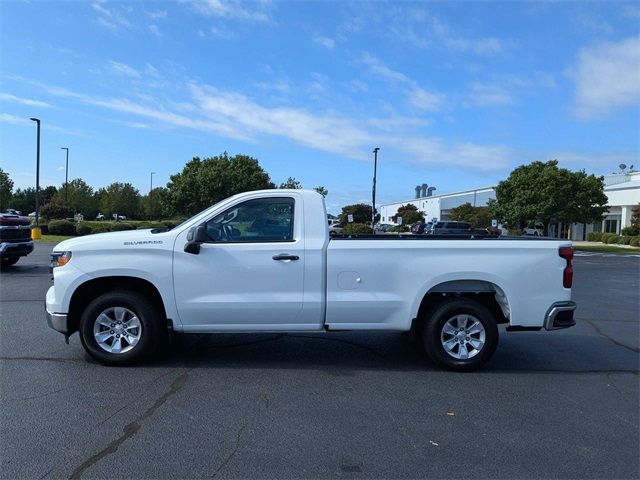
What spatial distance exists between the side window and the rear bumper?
2980 mm

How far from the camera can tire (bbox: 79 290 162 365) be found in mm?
5566

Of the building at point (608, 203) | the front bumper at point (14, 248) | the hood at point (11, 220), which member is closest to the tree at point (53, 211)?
the front bumper at point (14, 248)

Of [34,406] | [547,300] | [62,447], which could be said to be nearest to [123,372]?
[34,406]

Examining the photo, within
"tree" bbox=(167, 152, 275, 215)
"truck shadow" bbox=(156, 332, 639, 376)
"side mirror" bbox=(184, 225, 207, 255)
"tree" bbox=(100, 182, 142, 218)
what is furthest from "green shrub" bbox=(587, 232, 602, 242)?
"tree" bbox=(100, 182, 142, 218)

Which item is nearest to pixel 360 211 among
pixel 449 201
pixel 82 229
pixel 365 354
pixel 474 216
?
pixel 449 201

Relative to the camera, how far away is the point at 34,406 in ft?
14.8

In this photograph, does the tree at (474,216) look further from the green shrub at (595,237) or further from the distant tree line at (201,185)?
the distant tree line at (201,185)

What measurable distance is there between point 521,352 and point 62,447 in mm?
5421

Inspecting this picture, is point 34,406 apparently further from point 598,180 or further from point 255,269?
point 598,180

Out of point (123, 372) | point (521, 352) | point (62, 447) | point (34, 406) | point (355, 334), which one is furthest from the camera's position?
point (355, 334)

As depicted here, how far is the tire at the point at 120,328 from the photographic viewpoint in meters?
5.57

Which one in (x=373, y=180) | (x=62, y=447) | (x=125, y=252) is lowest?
(x=62, y=447)

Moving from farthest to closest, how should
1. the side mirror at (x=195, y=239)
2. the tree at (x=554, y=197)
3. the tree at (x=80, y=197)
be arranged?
the tree at (x=80, y=197) → the tree at (x=554, y=197) → the side mirror at (x=195, y=239)

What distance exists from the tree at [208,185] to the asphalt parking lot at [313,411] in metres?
41.6
